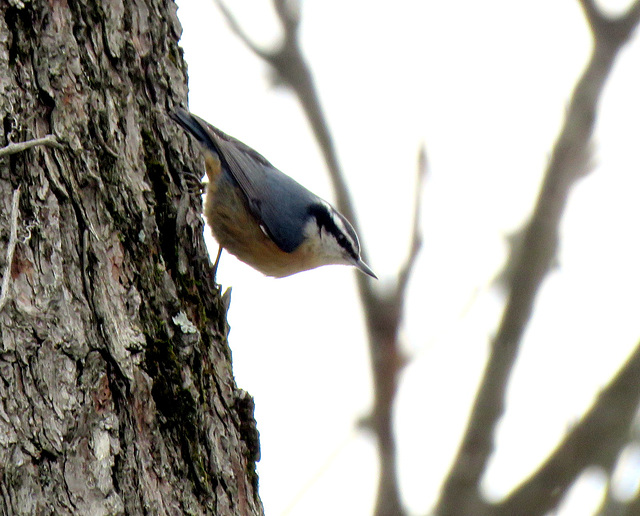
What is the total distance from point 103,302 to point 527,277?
2588 millimetres

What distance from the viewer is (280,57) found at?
4.62 meters

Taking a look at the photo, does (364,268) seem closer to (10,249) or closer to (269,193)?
(269,193)

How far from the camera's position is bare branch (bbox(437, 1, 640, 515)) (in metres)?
3.84

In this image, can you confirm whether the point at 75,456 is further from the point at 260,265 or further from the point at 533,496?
the point at 533,496

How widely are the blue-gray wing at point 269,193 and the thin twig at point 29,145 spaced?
1.25m

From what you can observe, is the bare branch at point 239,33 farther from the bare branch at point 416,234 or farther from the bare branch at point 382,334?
the bare branch at point 416,234

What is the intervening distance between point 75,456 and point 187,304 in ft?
1.72

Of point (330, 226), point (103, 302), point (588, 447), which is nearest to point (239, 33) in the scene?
point (330, 226)

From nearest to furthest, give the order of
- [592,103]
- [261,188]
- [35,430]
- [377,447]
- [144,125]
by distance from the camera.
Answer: [35,430] → [144,125] → [261,188] → [592,103] → [377,447]

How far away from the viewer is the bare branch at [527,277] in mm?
3844

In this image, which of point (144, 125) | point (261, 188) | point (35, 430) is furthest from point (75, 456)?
point (261, 188)

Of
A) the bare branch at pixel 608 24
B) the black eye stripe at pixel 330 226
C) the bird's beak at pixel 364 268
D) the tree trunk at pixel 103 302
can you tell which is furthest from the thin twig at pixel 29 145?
the bare branch at pixel 608 24

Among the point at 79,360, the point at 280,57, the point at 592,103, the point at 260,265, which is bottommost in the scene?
the point at 79,360

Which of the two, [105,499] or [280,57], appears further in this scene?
[280,57]
